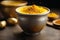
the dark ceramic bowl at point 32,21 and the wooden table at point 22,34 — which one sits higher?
the dark ceramic bowl at point 32,21

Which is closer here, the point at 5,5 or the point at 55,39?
the point at 55,39

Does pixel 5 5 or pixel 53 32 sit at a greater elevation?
pixel 5 5

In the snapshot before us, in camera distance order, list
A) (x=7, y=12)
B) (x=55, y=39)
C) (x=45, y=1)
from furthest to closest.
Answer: (x=45, y=1), (x=7, y=12), (x=55, y=39)

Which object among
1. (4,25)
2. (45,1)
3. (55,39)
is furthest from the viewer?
(45,1)

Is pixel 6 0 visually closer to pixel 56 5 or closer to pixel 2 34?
pixel 2 34

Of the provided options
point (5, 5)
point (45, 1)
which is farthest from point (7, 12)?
point (45, 1)

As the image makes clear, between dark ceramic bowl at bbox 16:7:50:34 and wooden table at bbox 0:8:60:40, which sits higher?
dark ceramic bowl at bbox 16:7:50:34

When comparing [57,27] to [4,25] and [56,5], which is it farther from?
[56,5]
